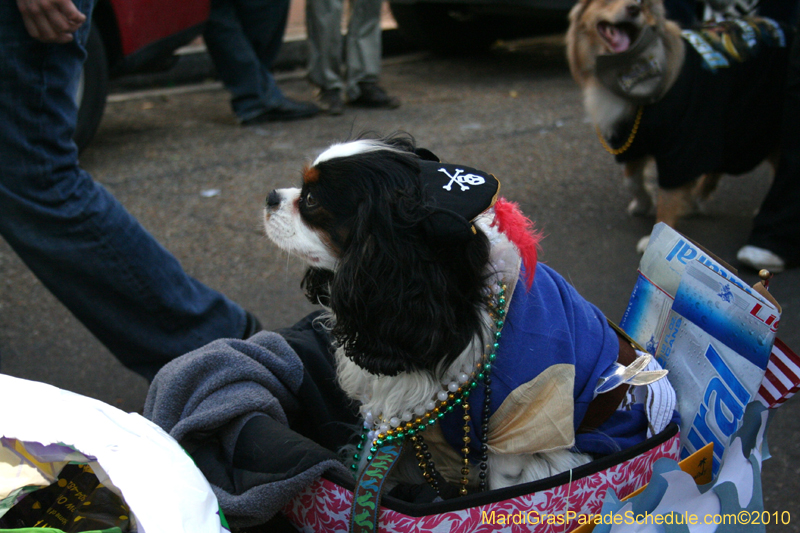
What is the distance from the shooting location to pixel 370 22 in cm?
555

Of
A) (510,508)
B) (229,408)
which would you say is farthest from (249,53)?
(510,508)

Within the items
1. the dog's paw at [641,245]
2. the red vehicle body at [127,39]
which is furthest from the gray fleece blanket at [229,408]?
the red vehicle body at [127,39]

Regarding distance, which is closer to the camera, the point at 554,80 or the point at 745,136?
the point at 745,136

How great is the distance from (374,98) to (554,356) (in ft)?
14.9

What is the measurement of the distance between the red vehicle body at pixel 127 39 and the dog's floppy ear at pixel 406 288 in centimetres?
327

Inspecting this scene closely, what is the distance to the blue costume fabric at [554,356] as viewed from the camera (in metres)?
1.38

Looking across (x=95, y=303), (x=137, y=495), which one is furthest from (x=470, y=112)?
(x=137, y=495)

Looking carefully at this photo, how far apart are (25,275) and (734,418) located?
2.91 metres

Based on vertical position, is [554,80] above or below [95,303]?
below

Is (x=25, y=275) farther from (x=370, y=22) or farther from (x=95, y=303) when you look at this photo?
(x=370, y=22)

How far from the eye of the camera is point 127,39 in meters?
4.20

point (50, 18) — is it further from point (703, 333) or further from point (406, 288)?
point (703, 333)

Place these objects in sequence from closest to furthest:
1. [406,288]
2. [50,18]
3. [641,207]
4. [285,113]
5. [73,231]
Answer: [406,288], [50,18], [73,231], [641,207], [285,113]

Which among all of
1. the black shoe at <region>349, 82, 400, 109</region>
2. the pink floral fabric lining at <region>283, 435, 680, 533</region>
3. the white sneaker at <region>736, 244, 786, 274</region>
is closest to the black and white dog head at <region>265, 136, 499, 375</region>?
the pink floral fabric lining at <region>283, 435, 680, 533</region>
